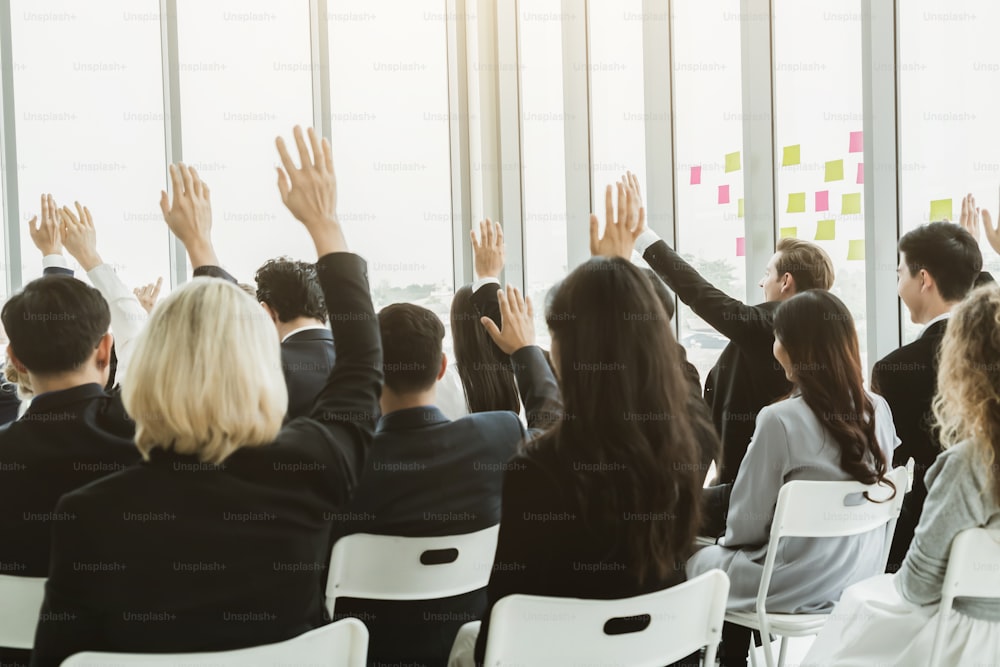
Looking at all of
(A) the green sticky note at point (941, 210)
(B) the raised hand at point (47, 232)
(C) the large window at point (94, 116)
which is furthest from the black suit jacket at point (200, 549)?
(C) the large window at point (94, 116)

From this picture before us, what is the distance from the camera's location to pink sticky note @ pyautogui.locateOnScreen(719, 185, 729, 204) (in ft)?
12.6

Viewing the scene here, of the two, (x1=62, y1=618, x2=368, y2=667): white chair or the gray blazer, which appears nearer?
(x1=62, y1=618, x2=368, y2=667): white chair

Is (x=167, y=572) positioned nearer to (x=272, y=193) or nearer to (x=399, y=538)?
(x=399, y=538)

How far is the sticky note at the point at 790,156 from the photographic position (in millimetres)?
3531

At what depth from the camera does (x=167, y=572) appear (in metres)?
1.36

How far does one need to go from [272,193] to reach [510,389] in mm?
2686

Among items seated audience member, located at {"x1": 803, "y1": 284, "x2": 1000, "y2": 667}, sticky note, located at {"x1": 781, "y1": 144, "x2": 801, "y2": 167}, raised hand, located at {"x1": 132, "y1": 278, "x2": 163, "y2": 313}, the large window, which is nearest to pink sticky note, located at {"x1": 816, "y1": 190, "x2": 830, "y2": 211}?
sticky note, located at {"x1": 781, "y1": 144, "x2": 801, "y2": 167}

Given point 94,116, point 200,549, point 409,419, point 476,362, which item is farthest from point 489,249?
point 94,116

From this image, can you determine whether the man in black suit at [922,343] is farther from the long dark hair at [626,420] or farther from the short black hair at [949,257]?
the long dark hair at [626,420]

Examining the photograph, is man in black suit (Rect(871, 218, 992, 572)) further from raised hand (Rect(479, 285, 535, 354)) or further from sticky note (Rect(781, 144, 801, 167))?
raised hand (Rect(479, 285, 535, 354))

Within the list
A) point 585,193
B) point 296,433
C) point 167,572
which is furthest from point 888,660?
point 585,193

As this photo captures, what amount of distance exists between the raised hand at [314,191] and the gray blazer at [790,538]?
1.33 m

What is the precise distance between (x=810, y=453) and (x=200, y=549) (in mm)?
1638

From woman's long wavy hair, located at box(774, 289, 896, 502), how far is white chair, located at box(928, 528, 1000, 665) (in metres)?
0.56
